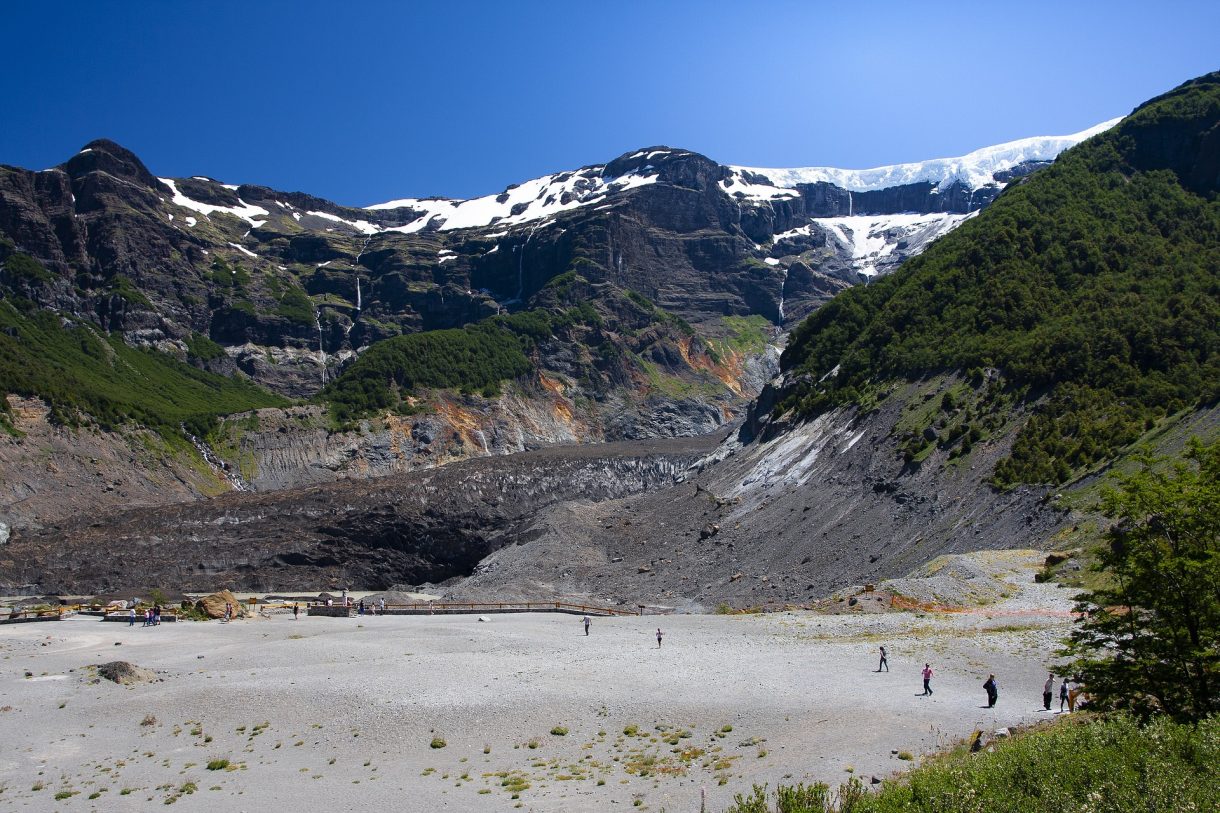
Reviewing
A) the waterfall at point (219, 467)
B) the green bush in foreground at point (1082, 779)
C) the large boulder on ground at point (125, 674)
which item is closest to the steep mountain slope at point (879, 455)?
the waterfall at point (219, 467)

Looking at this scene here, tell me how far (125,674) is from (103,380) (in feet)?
428

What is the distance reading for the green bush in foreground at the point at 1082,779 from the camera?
41.2 ft

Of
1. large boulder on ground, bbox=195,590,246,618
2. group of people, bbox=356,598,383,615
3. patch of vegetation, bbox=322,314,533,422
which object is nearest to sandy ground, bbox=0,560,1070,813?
large boulder on ground, bbox=195,590,246,618

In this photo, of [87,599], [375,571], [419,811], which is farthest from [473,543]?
[419,811]

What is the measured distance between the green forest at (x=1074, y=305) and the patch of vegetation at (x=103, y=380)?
8646cm

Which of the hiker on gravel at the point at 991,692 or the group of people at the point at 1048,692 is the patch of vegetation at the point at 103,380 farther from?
the hiker on gravel at the point at 991,692

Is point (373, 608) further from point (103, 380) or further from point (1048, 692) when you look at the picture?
point (103, 380)

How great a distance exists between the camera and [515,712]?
29125 millimetres

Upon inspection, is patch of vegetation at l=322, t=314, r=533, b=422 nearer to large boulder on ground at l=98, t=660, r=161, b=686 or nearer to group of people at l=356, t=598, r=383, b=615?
group of people at l=356, t=598, r=383, b=615

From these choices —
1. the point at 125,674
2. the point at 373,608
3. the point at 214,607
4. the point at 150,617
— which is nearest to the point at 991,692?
the point at 125,674

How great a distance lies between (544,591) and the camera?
233 ft

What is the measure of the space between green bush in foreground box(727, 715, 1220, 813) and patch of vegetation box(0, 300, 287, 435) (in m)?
116

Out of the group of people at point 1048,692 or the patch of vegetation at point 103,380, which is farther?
the patch of vegetation at point 103,380

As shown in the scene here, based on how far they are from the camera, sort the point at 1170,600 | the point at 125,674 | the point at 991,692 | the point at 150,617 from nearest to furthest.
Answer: the point at 1170,600, the point at 991,692, the point at 125,674, the point at 150,617
